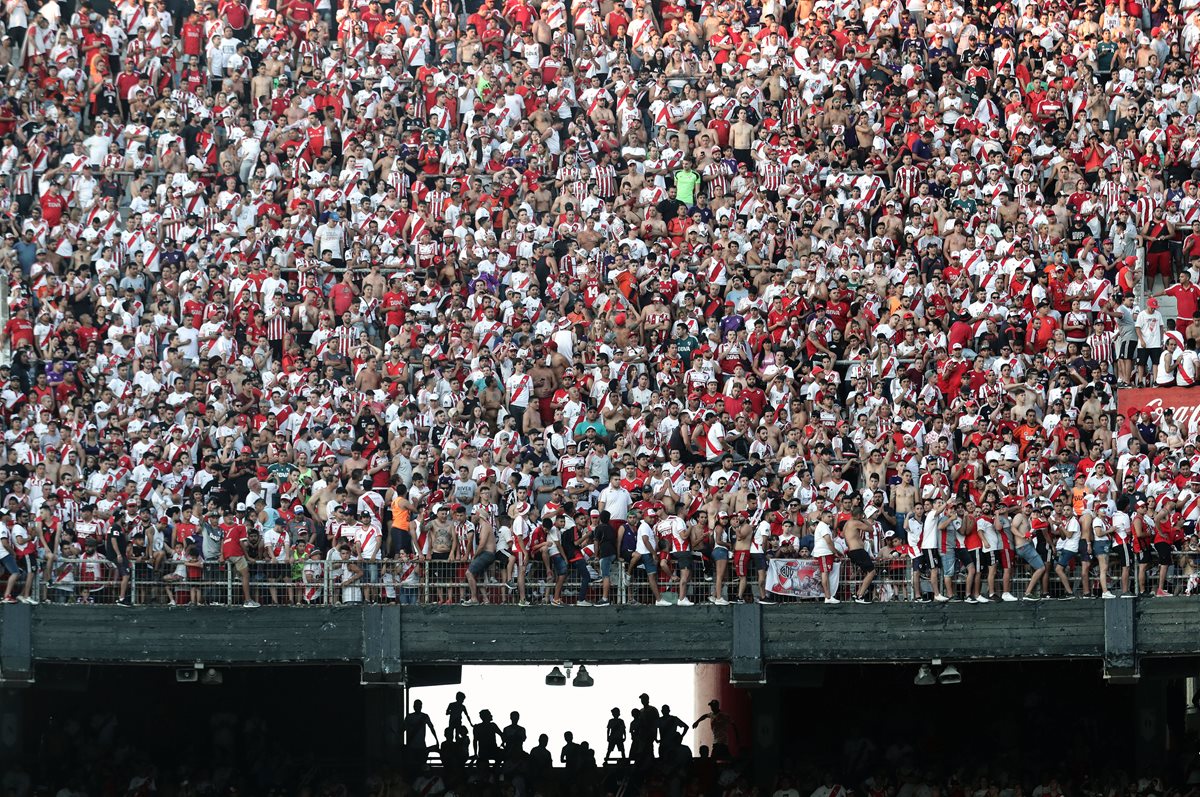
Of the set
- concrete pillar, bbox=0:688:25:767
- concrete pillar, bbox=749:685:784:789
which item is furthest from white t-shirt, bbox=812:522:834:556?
concrete pillar, bbox=0:688:25:767

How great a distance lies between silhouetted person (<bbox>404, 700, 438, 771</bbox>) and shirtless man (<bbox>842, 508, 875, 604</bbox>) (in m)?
7.19

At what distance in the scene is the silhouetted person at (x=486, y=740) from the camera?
31.3 meters

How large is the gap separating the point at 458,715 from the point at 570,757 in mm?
1874

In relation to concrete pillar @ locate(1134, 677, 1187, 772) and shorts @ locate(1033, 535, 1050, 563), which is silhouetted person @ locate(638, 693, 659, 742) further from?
shorts @ locate(1033, 535, 1050, 563)

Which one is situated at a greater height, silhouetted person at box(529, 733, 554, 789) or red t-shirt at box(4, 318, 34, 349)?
red t-shirt at box(4, 318, 34, 349)

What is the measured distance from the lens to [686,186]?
114 ft

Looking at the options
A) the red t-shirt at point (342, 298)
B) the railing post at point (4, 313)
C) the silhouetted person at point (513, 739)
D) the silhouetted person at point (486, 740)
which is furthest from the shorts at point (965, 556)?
the railing post at point (4, 313)

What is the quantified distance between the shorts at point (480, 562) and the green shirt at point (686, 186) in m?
9.03

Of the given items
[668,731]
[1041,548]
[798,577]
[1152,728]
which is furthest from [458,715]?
[1152,728]

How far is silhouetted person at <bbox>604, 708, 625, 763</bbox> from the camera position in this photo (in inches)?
1251

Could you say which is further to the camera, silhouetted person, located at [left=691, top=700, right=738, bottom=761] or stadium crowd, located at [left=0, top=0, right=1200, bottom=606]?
silhouetted person, located at [left=691, top=700, right=738, bottom=761]

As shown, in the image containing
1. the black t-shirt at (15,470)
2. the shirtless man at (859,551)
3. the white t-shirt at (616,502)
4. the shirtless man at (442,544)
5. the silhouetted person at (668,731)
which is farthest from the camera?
the silhouetted person at (668,731)

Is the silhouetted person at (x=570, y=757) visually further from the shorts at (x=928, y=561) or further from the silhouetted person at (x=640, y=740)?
the shorts at (x=928, y=561)

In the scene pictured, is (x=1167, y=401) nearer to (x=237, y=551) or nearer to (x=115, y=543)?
(x=237, y=551)
